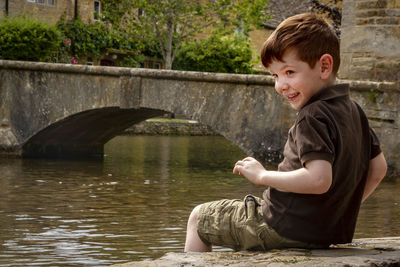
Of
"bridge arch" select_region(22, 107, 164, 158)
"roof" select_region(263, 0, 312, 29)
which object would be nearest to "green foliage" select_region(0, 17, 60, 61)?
"bridge arch" select_region(22, 107, 164, 158)

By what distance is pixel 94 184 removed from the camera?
31.6 ft

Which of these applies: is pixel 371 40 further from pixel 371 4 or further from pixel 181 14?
pixel 181 14

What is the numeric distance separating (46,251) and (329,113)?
286cm

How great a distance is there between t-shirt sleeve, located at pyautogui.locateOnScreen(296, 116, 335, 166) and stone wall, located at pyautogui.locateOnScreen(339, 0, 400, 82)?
7.73 meters

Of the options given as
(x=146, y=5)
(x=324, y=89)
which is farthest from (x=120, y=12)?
(x=324, y=89)

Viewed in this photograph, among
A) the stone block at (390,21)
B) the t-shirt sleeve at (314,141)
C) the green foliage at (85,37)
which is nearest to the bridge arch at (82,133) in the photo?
the stone block at (390,21)

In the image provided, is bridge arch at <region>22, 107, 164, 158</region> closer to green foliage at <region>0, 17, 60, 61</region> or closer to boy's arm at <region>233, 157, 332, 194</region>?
green foliage at <region>0, 17, 60, 61</region>

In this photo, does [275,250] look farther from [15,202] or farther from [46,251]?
[15,202]

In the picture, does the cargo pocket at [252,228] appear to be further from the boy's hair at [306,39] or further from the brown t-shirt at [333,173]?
the boy's hair at [306,39]

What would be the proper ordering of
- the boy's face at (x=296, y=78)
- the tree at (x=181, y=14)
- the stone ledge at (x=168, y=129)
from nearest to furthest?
1. the boy's face at (x=296, y=78)
2. the stone ledge at (x=168, y=129)
3. the tree at (x=181, y=14)

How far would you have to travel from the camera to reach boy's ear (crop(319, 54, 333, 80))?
2.96 m

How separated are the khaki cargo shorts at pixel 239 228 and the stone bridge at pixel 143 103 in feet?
23.9

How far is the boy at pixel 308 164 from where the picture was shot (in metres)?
2.87

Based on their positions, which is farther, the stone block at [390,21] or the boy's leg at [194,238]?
the stone block at [390,21]
